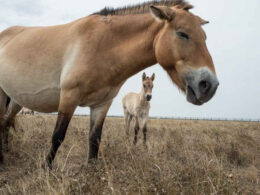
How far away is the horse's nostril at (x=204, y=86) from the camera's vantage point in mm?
2596

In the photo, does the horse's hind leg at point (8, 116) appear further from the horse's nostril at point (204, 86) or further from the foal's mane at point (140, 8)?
the horse's nostril at point (204, 86)

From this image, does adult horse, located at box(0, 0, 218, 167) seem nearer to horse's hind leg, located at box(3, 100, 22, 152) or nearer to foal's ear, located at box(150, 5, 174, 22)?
foal's ear, located at box(150, 5, 174, 22)

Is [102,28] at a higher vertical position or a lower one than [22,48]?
higher

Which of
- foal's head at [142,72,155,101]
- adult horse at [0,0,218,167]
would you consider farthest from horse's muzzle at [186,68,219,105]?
foal's head at [142,72,155,101]

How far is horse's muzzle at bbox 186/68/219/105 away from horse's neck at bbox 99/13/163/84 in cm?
75

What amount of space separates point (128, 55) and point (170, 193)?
1.94 m

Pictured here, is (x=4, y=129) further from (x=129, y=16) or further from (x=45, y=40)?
(x=129, y=16)

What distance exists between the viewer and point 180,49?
2.84 m

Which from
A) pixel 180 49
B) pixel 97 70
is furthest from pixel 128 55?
pixel 180 49

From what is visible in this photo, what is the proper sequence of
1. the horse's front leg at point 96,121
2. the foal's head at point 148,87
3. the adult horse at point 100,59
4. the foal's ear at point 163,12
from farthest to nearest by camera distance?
the foal's head at point 148,87 → the horse's front leg at point 96,121 → the foal's ear at point 163,12 → the adult horse at point 100,59

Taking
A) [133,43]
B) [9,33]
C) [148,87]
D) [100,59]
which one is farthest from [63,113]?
[148,87]

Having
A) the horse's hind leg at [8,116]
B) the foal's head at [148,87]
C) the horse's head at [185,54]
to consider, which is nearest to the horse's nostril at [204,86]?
the horse's head at [185,54]

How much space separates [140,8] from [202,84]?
168 centimetres

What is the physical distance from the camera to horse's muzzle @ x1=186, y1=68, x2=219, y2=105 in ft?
8.50
